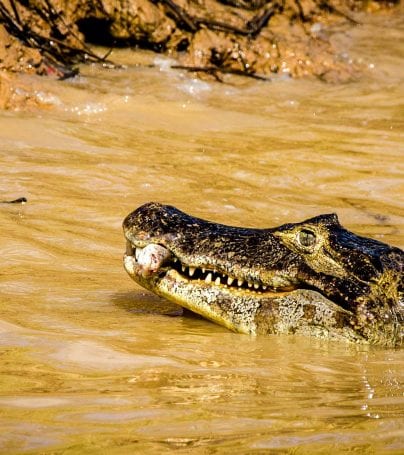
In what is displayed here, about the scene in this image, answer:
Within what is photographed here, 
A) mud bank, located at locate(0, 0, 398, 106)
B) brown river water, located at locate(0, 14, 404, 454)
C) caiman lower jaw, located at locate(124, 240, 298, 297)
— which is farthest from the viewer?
mud bank, located at locate(0, 0, 398, 106)

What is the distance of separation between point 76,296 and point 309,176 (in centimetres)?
384

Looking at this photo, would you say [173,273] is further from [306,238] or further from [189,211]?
[189,211]

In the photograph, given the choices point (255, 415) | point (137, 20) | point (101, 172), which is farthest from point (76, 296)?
point (137, 20)

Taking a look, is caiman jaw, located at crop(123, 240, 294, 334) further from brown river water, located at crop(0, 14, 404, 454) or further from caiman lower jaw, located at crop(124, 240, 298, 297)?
brown river water, located at crop(0, 14, 404, 454)

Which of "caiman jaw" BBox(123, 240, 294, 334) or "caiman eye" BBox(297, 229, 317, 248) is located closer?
"caiman jaw" BBox(123, 240, 294, 334)

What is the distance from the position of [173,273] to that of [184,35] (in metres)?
6.40

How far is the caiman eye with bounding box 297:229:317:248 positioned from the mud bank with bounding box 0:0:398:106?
5120mm

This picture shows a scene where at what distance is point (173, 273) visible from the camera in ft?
18.1

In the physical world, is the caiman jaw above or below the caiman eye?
below

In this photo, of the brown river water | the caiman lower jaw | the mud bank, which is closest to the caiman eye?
the caiman lower jaw

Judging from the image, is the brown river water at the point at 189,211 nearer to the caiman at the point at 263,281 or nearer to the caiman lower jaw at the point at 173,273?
the caiman at the point at 263,281

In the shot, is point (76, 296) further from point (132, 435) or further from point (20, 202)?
point (132, 435)

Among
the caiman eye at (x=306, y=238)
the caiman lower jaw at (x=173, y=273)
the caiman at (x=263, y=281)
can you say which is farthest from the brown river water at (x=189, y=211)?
the caiman eye at (x=306, y=238)

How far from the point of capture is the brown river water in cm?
373
